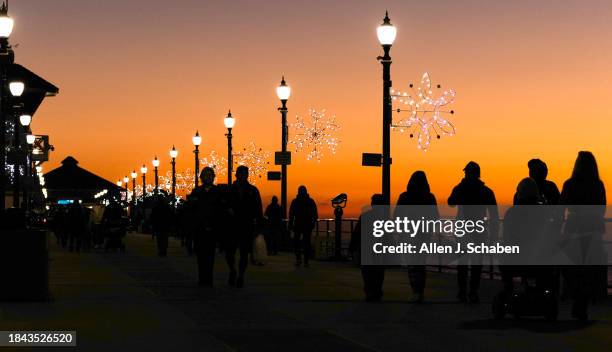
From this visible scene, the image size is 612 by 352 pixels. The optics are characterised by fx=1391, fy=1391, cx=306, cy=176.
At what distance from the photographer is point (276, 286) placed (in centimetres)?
2261

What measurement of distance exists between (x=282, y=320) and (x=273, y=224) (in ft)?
78.6

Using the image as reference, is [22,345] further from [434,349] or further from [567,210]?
[567,210]

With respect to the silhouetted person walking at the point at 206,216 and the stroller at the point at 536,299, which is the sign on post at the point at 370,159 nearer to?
the silhouetted person walking at the point at 206,216

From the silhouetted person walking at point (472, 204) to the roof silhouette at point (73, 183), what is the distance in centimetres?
13032

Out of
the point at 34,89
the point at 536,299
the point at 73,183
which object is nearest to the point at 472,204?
the point at 536,299

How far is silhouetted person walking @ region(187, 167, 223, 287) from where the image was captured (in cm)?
2203

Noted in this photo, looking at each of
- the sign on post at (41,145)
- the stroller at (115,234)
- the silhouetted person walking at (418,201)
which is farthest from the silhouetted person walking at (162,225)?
the silhouetted person walking at (418,201)

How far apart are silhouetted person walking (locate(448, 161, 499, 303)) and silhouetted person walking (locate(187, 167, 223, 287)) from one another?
4.34m

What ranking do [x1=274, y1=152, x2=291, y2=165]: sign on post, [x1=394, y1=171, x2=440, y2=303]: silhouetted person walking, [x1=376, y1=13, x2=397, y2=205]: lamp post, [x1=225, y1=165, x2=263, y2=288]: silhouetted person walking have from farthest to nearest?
[x1=274, y1=152, x2=291, y2=165]: sign on post < [x1=376, y1=13, x2=397, y2=205]: lamp post < [x1=225, y1=165, x2=263, y2=288]: silhouetted person walking < [x1=394, y1=171, x2=440, y2=303]: silhouetted person walking

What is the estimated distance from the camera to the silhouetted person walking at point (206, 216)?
22.0m

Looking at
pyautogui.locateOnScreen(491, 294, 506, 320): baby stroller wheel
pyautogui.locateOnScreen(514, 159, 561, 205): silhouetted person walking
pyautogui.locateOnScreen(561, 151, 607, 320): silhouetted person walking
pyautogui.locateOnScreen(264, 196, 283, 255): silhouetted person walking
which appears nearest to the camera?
pyautogui.locateOnScreen(491, 294, 506, 320): baby stroller wheel

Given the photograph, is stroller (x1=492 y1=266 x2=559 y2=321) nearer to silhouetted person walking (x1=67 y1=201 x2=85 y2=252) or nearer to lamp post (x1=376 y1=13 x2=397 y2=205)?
lamp post (x1=376 y1=13 x2=397 y2=205)

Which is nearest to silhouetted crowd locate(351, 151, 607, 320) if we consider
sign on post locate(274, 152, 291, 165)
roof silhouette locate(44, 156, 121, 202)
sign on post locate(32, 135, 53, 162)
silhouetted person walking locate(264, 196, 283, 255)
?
silhouetted person walking locate(264, 196, 283, 255)

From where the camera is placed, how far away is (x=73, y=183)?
509ft
